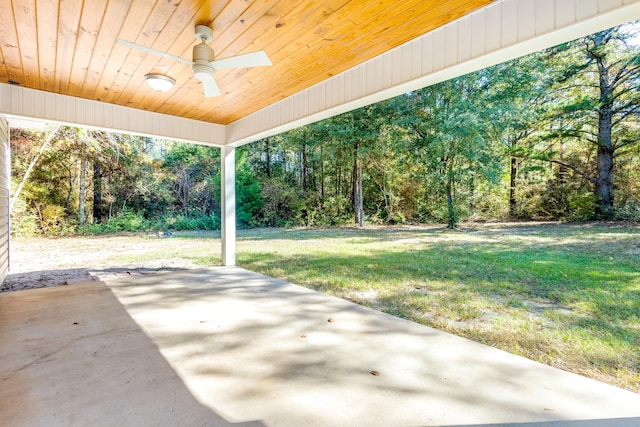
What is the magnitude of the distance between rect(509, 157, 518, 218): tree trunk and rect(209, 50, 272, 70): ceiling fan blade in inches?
343

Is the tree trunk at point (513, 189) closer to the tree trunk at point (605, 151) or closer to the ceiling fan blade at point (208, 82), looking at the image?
the tree trunk at point (605, 151)

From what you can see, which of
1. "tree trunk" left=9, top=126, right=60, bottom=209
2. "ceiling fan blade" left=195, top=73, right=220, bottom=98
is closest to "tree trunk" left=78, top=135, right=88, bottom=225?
"tree trunk" left=9, top=126, right=60, bottom=209

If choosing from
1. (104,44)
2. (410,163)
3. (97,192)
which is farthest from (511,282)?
(97,192)

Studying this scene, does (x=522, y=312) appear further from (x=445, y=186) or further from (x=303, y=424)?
(x=445, y=186)

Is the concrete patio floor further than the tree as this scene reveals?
No

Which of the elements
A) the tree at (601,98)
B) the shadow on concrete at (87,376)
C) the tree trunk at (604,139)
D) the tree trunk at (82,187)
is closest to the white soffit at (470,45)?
the shadow on concrete at (87,376)

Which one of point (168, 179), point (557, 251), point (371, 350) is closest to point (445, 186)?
point (557, 251)

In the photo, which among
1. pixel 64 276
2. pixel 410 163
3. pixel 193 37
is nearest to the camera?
pixel 193 37

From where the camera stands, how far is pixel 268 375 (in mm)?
1789

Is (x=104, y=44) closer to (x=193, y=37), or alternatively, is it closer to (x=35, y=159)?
(x=193, y=37)

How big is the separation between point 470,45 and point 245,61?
1563mm

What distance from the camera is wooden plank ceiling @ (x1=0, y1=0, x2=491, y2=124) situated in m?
2.00

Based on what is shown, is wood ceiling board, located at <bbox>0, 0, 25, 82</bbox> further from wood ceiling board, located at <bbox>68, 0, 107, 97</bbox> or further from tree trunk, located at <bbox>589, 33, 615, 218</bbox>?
tree trunk, located at <bbox>589, 33, 615, 218</bbox>

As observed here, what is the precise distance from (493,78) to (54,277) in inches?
387
